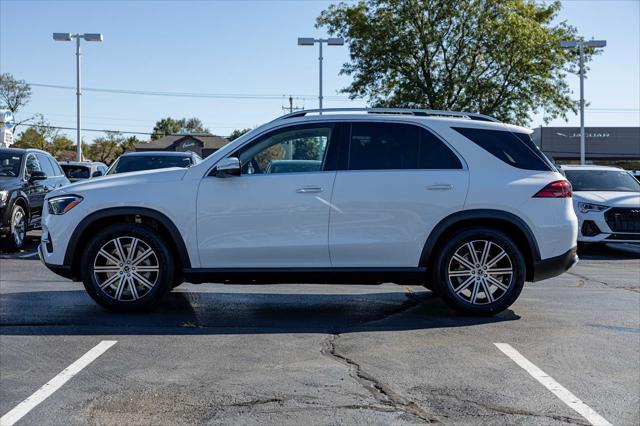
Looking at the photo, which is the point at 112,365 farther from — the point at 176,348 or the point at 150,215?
the point at 150,215

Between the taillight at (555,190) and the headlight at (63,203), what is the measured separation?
13.7 feet

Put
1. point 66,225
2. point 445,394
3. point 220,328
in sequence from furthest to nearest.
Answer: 1. point 66,225
2. point 220,328
3. point 445,394

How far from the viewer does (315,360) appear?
5309mm

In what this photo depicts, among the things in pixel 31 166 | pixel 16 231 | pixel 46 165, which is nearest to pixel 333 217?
pixel 16 231

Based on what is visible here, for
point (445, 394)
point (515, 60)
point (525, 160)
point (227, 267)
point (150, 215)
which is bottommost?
point (445, 394)

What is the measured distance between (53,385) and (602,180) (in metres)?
12.2

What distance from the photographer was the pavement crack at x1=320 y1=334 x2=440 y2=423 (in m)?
4.21

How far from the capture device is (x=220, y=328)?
6.35 metres

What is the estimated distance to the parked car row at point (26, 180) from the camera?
470 inches

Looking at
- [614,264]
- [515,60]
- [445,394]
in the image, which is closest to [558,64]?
[515,60]

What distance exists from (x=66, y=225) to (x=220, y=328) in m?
1.74

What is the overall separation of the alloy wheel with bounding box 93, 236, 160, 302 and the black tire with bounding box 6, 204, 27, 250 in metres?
5.94

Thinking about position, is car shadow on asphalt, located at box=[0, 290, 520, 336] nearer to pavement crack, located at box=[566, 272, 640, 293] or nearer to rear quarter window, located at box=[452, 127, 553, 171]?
rear quarter window, located at box=[452, 127, 553, 171]

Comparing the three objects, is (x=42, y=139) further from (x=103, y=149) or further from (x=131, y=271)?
(x=131, y=271)
